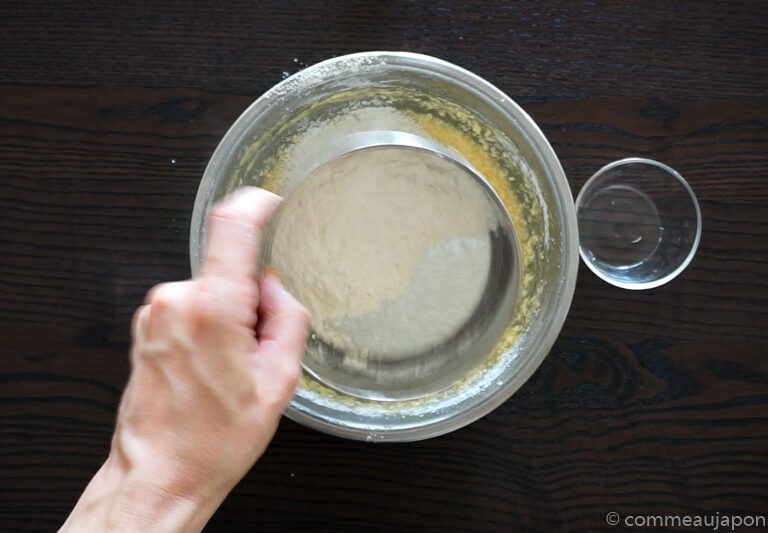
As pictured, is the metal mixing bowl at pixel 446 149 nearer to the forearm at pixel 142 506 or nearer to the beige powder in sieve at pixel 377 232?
the beige powder in sieve at pixel 377 232

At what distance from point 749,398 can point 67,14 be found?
3.56 ft

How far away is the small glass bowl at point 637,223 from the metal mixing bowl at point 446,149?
113 millimetres

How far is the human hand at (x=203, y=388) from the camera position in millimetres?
610

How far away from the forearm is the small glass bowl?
0.60 metres

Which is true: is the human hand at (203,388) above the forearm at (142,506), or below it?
above

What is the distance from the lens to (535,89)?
3.02 ft

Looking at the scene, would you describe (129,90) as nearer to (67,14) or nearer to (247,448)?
(67,14)

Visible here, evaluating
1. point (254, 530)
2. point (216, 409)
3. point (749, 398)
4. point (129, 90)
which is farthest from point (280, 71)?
point (749, 398)

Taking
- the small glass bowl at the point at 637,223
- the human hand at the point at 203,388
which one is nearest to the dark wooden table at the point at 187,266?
the small glass bowl at the point at 637,223

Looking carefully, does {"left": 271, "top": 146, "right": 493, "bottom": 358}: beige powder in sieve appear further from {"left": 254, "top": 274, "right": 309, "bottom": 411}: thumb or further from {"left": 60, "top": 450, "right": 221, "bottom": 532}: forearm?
{"left": 60, "top": 450, "right": 221, "bottom": 532}: forearm

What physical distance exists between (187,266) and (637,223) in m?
0.65

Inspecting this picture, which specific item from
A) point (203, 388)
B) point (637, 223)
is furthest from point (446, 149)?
point (203, 388)

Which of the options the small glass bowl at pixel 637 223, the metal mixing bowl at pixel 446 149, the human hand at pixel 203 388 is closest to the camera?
the human hand at pixel 203 388

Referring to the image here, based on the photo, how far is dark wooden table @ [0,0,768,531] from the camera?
2.98 feet
